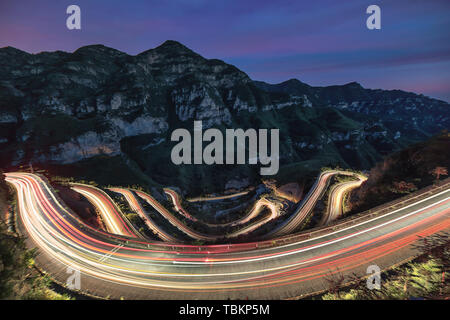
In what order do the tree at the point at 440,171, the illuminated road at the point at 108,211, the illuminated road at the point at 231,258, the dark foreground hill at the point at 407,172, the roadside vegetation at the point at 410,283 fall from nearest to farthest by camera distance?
1. the roadside vegetation at the point at 410,283
2. the illuminated road at the point at 231,258
3. the tree at the point at 440,171
4. the dark foreground hill at the point at 407,172
5. the illuminated road at the point at 108,211

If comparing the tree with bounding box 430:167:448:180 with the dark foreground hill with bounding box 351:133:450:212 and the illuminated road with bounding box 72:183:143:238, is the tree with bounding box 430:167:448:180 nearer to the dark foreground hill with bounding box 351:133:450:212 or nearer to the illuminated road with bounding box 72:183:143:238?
the dark foreground hill with bounding box 351:133:450:212

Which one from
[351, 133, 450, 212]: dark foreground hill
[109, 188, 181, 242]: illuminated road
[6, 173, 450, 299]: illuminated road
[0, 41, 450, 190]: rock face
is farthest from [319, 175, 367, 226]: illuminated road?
[0, 41, 450, 190]: rock face

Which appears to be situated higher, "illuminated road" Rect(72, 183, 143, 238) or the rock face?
the rock face

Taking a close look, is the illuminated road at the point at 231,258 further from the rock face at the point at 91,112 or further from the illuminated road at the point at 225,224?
the rock face at the point at 91,112

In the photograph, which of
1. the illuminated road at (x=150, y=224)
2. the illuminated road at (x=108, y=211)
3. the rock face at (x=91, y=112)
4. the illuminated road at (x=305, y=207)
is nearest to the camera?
the illuminated road at (x=108, y=211)

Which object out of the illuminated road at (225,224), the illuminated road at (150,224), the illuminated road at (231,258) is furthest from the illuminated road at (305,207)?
the illuminated road at (150,224)

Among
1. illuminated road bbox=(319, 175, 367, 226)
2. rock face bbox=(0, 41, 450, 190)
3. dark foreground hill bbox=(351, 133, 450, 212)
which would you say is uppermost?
rock face bbox=(0, 41, 450, 190)
